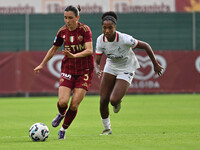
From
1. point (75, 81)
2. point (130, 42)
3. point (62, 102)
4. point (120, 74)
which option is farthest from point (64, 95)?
point (130, 42)

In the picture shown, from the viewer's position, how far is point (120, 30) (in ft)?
94.8

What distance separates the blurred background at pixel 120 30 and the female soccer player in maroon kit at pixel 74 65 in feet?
50.9

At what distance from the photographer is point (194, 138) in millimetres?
9492

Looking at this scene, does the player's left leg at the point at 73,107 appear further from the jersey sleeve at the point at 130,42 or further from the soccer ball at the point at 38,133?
the jersey sleeve at the point at 130,42

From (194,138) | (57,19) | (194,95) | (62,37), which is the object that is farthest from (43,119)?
(57,19)

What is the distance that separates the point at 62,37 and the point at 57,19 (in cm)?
1880

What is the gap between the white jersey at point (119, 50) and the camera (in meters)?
10.4

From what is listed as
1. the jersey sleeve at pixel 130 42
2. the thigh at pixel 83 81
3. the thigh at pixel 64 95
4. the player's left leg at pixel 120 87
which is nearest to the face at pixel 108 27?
the jersey sleeve at pixel 130 42

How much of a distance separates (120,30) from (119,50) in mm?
18477

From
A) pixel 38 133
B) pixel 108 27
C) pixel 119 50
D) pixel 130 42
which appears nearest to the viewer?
pixel 38 133

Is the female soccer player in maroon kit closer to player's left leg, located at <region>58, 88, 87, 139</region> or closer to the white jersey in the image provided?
player's left leg, located at <region>58, 88, 87, 139</region>

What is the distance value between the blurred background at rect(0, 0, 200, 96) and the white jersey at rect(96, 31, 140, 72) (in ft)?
48.5

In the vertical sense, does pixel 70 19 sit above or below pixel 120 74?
above

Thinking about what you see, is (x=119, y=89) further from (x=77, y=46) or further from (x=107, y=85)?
(x=77, y=46)
